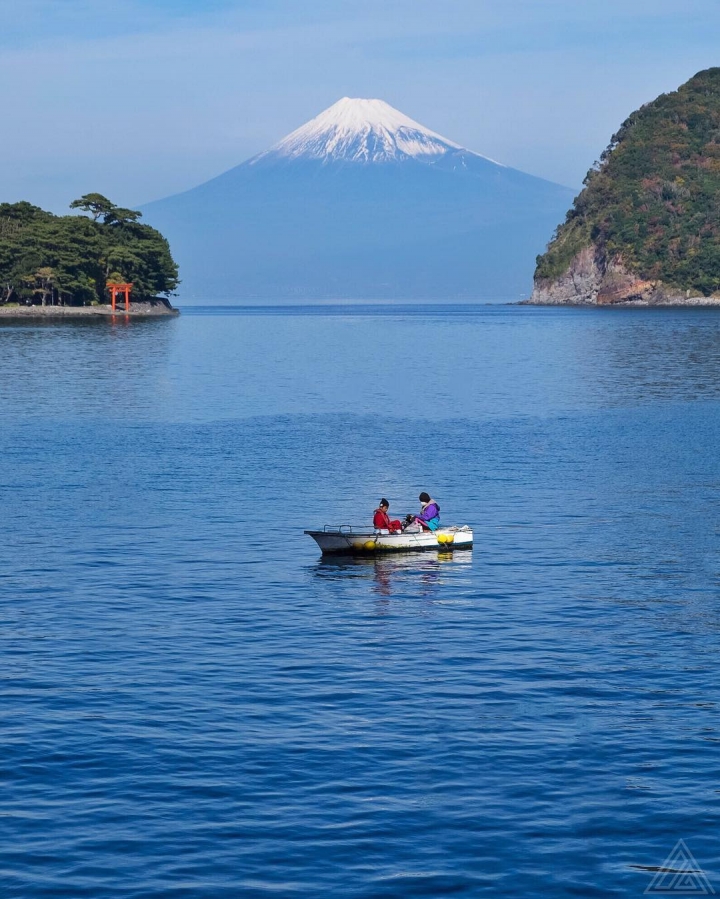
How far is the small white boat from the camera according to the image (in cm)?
4006

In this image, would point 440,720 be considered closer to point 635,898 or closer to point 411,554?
point 635,898

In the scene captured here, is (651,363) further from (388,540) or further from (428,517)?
(388,540)

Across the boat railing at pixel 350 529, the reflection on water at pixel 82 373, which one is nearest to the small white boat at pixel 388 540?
the boat railing at pixel 350 529

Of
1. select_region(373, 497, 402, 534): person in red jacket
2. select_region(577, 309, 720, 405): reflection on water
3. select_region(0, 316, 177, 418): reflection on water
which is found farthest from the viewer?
select_region(577, 309, 720, 405): reflection on water

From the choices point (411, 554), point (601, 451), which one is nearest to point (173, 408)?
point (601, 451)

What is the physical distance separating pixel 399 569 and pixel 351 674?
11249 mm

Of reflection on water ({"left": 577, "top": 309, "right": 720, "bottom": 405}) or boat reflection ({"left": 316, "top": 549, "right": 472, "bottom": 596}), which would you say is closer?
boat reflection ({"left": 316, "top": 549, "right": 472, "bottom": 596})

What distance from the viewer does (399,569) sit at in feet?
130

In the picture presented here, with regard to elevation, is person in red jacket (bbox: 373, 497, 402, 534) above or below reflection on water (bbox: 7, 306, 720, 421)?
below

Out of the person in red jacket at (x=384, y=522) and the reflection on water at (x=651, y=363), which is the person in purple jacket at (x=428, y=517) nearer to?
the person in red jacket at (x=384, y=522)

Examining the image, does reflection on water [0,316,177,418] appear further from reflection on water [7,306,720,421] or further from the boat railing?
the boat railing
